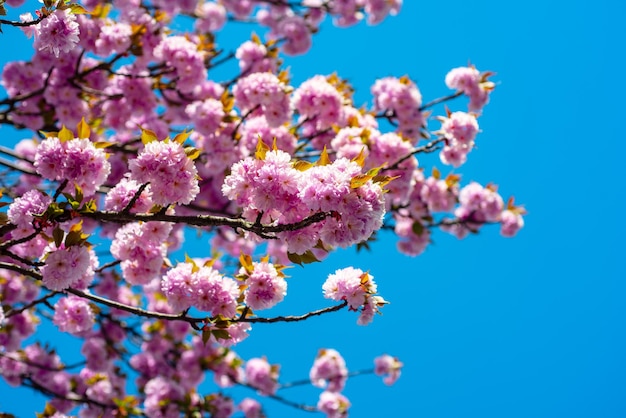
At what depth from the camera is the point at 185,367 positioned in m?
7.13

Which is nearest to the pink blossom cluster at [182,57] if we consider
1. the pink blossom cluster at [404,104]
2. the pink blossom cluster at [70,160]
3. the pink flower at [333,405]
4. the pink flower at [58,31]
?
the pink blossom cluster at [404,104]

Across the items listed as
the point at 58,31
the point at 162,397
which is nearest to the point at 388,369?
the point at 162,397

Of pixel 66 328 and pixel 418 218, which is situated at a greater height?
pixel 418 218

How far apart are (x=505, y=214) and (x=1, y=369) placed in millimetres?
6106

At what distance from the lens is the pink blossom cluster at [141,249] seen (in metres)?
3.48

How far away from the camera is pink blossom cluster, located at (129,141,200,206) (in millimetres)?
2674

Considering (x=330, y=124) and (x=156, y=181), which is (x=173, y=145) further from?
(x=330, y=124)

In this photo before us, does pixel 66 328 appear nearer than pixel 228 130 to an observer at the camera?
Yes

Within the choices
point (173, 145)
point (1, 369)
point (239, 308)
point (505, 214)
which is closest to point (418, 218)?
point (505, 214)

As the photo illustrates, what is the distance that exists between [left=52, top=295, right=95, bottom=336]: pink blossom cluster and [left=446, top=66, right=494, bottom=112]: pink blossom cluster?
4.03 m

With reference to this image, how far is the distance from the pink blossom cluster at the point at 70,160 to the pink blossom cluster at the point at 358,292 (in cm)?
140

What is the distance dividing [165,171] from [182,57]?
3.01 m

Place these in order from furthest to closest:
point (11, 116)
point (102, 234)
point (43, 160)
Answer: point (102, 234) < point (11, 116) < point (43, 160)

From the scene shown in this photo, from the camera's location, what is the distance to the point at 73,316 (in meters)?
4.32
